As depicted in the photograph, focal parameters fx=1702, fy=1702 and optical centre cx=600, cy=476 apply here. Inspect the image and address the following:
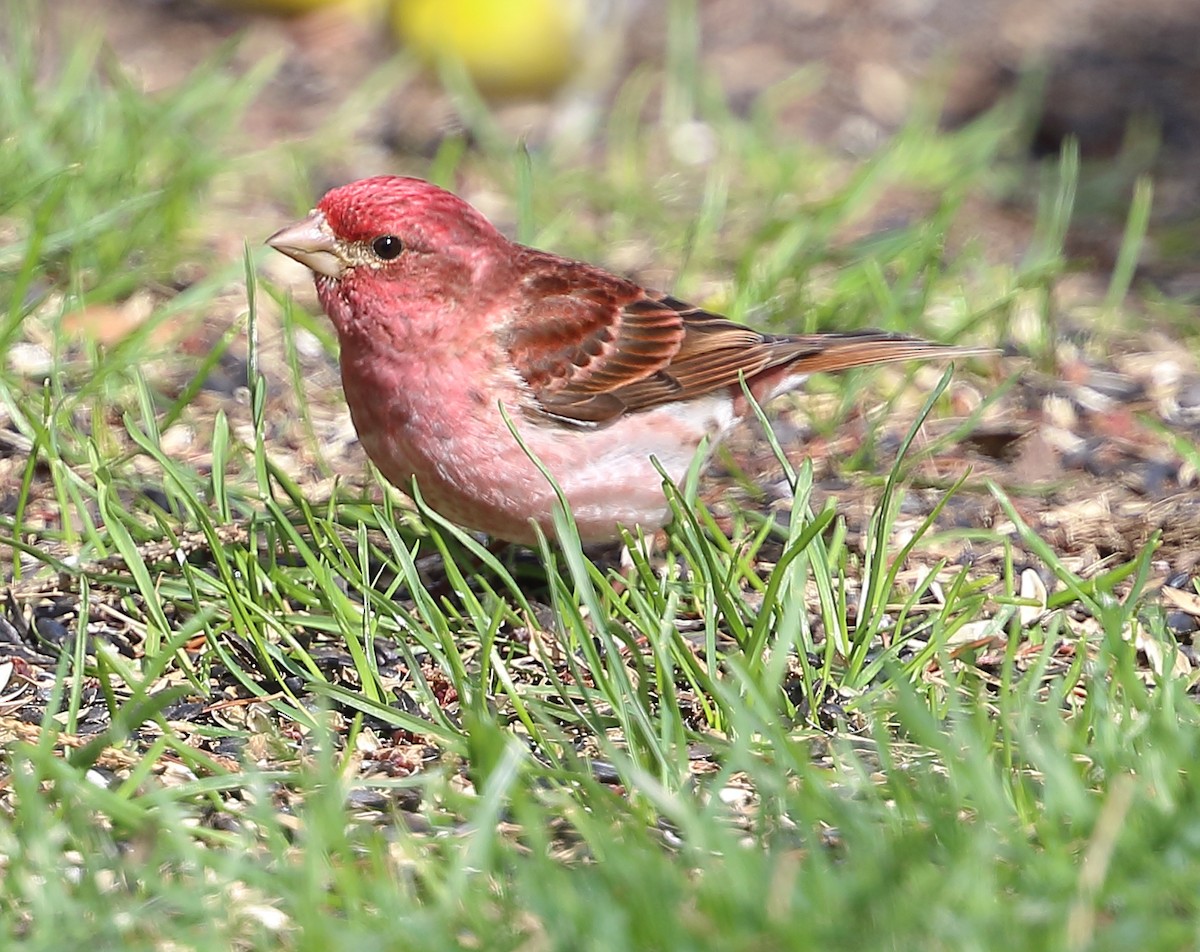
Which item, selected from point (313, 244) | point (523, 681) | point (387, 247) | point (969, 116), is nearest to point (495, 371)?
point (387, 247)

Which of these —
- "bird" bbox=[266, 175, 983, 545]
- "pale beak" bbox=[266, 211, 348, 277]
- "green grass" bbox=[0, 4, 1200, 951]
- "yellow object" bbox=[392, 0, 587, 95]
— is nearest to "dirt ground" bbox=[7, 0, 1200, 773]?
"green grass" bbox=[0, 4, 1200, 951]

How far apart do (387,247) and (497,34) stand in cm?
384

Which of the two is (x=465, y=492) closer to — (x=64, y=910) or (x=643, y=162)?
(x=64, y=910)

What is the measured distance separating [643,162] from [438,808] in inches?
183

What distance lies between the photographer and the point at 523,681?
158 inches

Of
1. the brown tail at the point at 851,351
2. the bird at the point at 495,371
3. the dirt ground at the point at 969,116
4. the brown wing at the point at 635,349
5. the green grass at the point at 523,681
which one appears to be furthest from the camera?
the brown tail at the point at 851,351

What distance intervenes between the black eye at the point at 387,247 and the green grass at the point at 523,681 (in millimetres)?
320

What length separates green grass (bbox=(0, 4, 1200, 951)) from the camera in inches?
107

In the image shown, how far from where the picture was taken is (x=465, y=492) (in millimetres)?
4160

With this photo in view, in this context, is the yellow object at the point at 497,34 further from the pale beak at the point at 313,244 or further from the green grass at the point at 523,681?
the pale beak at the point at 313,244

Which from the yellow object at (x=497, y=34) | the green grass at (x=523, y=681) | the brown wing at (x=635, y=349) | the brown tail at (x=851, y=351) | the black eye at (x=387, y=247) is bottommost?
the green grass at (x=523, y=681)

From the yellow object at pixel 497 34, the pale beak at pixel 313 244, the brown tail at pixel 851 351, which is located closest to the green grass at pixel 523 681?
the pale beak at pixel 313 244

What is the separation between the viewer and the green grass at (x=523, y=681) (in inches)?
107

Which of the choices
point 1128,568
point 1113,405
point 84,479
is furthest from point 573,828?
point 1113,405
